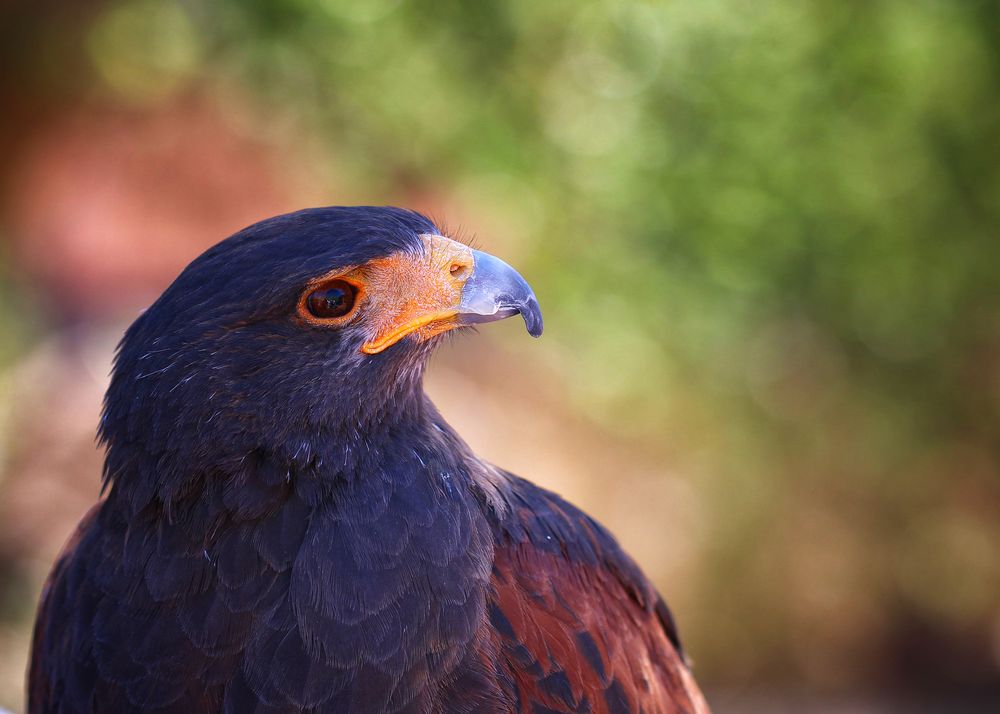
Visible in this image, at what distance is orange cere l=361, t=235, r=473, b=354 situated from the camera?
8.58 ft

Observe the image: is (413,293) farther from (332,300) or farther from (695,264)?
(695,264)

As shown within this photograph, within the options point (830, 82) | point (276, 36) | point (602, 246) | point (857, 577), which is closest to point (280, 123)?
point (276, 36)

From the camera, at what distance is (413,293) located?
2.64 m

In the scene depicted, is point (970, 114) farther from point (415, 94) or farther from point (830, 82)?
point (415, 94)

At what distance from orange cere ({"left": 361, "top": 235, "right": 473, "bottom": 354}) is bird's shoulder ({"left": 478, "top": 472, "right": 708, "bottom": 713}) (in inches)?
20.9

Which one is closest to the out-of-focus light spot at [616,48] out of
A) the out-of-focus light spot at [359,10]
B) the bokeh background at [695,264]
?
the bokeh background at [695,264]

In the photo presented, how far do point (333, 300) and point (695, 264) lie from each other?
6.42 metres

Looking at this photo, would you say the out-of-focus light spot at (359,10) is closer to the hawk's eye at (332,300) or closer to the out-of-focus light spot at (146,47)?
the out-of-focus light spot at (146,47)

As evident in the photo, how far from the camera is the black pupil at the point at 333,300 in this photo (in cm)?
256

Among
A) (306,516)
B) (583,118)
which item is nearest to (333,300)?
(306,516)

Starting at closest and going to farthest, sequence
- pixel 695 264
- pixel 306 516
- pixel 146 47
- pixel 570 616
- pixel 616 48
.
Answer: pixel 306 516 → pixel 570 616 → pixel 616 48 → pixel 695 264 → pixel 146 47

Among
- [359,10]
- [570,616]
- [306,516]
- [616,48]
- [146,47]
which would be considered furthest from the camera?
[146,47]

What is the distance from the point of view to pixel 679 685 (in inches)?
129

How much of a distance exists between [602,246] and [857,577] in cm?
355
